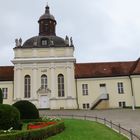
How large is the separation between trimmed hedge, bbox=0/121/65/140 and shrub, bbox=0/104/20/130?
2278 millimetres

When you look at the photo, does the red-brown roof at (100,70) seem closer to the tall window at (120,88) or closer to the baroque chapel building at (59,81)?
the baroque chapel building at (59,81)

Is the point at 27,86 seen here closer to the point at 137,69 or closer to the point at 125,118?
the point at 137,69

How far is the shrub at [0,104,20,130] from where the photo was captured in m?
18.8

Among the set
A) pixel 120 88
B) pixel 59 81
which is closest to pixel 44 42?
pixel 59 81

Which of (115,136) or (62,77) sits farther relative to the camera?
(62,77)

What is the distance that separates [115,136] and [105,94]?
31103mm

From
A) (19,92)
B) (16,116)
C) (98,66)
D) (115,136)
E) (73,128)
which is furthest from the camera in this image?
(98,66)

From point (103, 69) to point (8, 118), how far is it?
33.6 meters

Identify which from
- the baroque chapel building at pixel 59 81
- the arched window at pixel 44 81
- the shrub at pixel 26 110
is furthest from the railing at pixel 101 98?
the shrub at pixel 26 110

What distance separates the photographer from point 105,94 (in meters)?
49.2

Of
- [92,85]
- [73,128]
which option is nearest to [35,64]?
[92,85]

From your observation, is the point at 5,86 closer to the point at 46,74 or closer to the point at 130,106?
the point at 46,74

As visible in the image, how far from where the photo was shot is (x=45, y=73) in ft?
159

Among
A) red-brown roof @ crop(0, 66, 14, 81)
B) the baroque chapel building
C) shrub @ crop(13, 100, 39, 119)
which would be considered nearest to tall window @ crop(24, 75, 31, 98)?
the baroque chapel building
